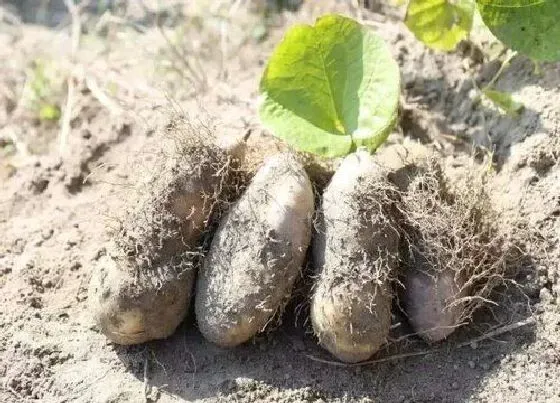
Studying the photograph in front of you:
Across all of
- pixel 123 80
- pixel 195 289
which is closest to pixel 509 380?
pixel 195 289

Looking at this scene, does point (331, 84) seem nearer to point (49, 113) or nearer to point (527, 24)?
point (527, 24)

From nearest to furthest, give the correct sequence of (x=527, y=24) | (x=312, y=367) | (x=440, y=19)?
1. (x=312, y=367)
2. (x=527, y=24)
3. (x=440, y=19)

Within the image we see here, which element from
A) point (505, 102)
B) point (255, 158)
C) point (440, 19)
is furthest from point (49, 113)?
point (505, 102)

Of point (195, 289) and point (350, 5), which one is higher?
point (350, 5)

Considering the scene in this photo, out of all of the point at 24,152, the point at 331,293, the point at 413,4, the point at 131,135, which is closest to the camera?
the point at 331,293

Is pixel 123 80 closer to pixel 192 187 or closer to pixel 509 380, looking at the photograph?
pixel 192 187

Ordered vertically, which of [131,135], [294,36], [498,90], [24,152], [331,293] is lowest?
[24,152]

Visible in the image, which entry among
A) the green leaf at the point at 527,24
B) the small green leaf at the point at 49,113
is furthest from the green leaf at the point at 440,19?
the small green leaf at the point at 49,113

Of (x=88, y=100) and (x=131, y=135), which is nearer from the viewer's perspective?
(x=131, y=135)
